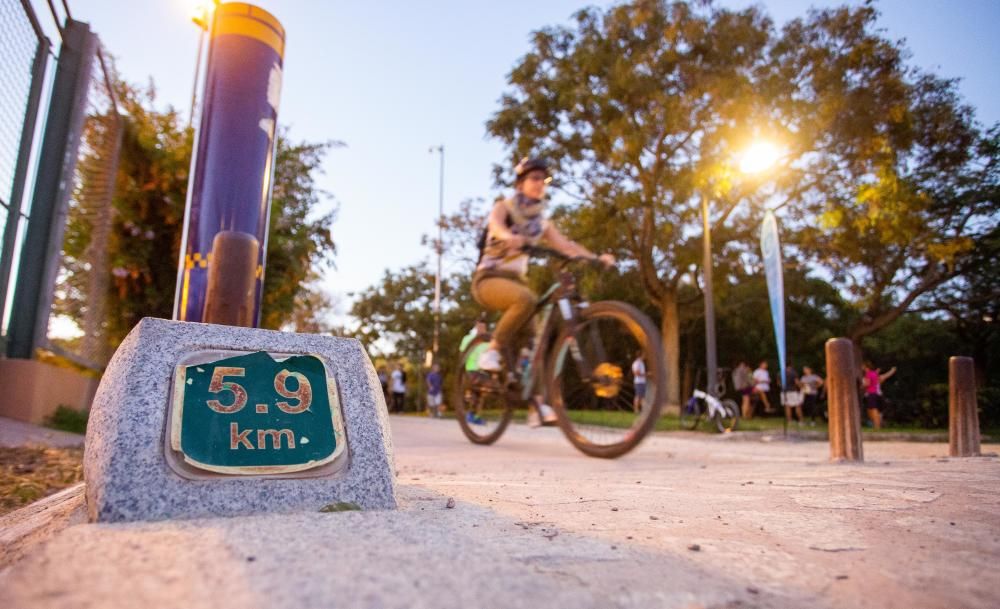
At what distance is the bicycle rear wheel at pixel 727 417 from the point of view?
11047 mm

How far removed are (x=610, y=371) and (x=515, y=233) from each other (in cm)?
147

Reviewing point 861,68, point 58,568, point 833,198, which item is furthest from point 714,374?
point 58,568

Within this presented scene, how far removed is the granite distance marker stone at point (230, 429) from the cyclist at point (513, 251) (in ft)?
9.85

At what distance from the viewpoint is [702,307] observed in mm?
21359

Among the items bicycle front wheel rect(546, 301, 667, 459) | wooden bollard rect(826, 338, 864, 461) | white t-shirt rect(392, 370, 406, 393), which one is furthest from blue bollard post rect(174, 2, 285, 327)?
white t-shirt rect(392, 370, 406, 393)

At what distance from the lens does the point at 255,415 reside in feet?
6.13

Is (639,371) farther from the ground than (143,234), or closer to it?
closer to it

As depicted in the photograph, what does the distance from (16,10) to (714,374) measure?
11910 millimetres

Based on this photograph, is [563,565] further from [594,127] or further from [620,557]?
[594,127]

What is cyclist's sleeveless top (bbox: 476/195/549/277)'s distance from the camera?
5156 mm

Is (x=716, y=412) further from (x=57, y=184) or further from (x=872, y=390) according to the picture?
(x=57, y=184)

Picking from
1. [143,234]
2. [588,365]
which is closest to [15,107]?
[143,234]

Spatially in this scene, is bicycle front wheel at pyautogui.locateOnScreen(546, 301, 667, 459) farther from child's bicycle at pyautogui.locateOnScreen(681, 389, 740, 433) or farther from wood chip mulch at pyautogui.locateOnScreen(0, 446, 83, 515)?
child's bicycle at pyautogui.locateOnScreen(681, 389, 740, 433)

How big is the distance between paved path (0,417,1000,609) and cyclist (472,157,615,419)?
309 cm
